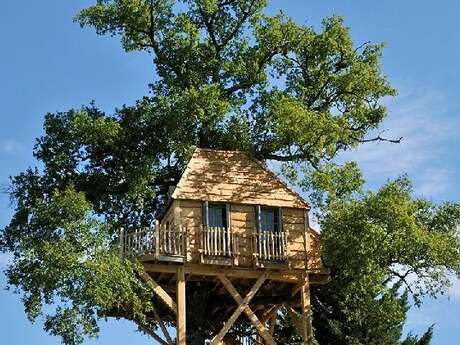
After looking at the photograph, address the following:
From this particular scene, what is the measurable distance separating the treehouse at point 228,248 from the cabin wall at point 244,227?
1.2 inches

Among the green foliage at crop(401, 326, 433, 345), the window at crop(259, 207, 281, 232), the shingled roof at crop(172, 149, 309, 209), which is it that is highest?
the shingled roof at crop(172, 149, 309, 209)

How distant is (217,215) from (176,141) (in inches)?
129

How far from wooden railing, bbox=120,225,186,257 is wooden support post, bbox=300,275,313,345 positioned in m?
4.22

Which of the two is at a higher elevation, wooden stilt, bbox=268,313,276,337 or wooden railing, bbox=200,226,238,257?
wooden railing, bbox=200,226,238,257

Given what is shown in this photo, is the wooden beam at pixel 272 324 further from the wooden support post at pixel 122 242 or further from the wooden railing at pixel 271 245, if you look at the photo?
the wooden support post at pixel 122 242

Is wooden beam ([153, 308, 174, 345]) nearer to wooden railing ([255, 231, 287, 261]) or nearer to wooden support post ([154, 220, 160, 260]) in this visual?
wooden support post ([154, 220, 160, 260])

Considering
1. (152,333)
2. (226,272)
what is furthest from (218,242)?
(152,333)

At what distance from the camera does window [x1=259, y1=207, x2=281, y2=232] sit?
31.4 m

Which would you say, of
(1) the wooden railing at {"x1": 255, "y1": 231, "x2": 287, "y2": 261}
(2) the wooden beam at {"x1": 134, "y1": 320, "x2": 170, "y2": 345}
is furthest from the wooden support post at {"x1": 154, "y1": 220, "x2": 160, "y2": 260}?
(1) the wooden railing at {"x1": 255, "y1": 231, "x2": 287, "y2": 261}

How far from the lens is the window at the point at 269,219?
3136 cm

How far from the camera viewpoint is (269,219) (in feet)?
104

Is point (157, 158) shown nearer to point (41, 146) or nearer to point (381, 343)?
point (41, 146)

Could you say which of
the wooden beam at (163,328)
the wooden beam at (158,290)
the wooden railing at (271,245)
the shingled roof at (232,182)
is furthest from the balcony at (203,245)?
the wooden beam at (163,328)

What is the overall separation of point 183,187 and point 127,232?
269cm
